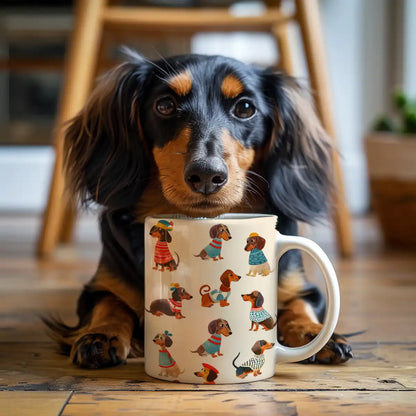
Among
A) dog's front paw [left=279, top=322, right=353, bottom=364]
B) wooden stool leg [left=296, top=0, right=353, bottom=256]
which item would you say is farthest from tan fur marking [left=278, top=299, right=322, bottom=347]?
wooden stool leg [left=296, top=0, right=353, bottom=256]

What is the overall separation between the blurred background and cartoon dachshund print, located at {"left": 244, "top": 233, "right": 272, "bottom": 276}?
2.27 metres

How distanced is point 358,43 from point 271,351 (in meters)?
2.65

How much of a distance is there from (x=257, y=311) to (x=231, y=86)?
1.31ft

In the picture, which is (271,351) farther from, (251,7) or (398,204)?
(251,7)

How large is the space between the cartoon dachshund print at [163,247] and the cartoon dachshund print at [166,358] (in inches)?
3.1

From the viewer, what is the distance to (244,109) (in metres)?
1.07

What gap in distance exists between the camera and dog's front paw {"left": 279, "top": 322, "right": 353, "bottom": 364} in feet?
2.93

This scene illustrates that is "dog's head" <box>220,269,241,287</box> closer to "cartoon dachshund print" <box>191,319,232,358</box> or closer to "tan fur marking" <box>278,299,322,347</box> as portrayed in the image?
"cartoon dachshund print" <box>191,319,232,358</box>

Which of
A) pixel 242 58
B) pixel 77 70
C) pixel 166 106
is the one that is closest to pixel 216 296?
pixel 166 106

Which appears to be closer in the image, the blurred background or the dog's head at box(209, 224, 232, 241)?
the dog's head at box(209, 224, 232, 241)

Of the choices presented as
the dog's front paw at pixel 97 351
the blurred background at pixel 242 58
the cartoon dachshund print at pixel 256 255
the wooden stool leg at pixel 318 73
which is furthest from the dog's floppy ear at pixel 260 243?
the blurred background at pixel 242 58

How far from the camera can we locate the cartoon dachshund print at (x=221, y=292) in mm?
766

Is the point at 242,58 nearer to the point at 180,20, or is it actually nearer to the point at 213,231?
the point at 180,20

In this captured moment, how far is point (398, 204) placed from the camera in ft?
6.86
